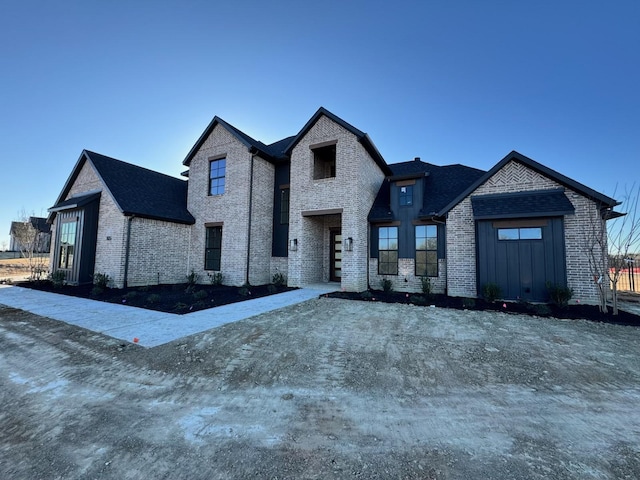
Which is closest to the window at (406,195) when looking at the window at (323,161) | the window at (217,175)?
the window at (323,161)

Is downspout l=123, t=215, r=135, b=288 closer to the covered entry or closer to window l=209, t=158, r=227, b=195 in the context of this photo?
window l=209, t=158, r=227, b=195

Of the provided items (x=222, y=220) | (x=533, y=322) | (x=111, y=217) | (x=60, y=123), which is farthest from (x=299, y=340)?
(x=60, y=123)

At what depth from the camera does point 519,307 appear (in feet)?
25.9

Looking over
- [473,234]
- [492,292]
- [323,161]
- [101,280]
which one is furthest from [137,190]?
[492,292]

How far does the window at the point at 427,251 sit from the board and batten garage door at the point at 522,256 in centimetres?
186

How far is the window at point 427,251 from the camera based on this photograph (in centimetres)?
1095

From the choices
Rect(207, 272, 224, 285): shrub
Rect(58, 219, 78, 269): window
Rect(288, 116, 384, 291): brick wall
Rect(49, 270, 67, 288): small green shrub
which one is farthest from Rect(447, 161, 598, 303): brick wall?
Rect(58, 219, 78, 269): window

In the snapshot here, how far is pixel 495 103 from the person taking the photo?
12.6 metres

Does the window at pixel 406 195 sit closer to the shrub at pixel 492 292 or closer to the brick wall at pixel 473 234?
the brick wall at pixel 473 234

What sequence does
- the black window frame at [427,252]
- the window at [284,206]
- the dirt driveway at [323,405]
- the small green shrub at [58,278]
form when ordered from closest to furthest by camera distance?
the dirt driveway at [323,405] < the black window frame at [427,252] < the small green shrub at [58,278] < the window at [284,206]

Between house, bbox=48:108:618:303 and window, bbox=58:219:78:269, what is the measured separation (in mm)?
54

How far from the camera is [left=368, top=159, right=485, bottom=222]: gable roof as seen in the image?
11.4 meters

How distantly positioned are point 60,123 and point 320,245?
1373 cm

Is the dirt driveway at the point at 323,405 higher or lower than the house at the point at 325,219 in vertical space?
lower
